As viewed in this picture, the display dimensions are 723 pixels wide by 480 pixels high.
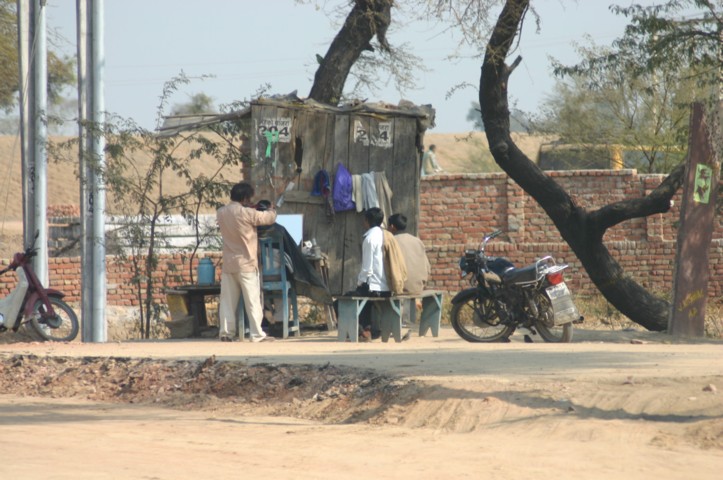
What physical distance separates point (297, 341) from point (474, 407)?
203 inches

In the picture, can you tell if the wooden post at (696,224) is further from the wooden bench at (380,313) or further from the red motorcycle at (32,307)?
the red motorcycle at (32,307)

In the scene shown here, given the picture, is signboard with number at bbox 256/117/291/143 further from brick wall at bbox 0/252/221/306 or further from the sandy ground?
brick wall at bbox 0/252/221/306

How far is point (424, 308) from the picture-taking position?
13.4 metres

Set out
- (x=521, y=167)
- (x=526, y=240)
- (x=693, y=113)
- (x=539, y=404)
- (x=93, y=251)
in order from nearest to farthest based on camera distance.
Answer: (x=539, y=404) < (x=693, y=113) < (x=93, y=251) < (x=521, y=167) < (x=526, y=240)

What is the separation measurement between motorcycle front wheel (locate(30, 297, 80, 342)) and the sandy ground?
2961 mm

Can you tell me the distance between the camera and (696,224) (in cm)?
1255

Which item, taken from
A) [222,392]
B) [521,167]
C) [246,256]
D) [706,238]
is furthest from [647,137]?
[222,392]

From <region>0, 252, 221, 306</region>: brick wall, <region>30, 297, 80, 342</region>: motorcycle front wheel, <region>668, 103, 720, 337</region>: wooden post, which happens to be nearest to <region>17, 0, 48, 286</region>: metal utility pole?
<region>30, 297, 80, 342</region>: motorcycle front wheel

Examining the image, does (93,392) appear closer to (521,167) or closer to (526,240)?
(521,167)

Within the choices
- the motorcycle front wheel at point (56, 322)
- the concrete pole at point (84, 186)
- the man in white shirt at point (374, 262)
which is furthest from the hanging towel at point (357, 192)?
the motorcycle front wheel at point (56, 322)

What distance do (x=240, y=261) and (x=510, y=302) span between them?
2941 millimetres

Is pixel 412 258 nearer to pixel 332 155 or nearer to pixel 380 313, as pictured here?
pixel 380 313

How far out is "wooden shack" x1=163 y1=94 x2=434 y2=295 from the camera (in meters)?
14.7

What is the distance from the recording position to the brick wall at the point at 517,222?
1992 cm
